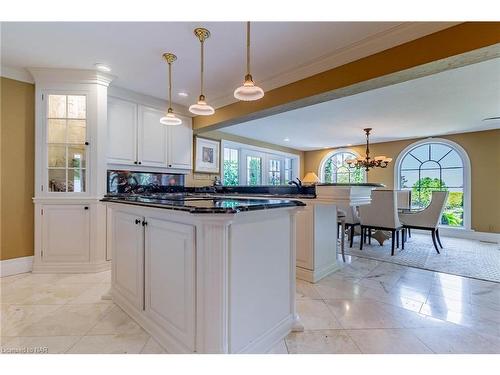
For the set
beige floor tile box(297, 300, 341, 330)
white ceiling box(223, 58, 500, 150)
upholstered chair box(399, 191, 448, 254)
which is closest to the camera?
beige floor tile box(297, 300, 341, 330)

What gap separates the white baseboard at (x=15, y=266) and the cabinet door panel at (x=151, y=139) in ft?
5.83

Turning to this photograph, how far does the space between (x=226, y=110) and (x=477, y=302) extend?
3.63 m

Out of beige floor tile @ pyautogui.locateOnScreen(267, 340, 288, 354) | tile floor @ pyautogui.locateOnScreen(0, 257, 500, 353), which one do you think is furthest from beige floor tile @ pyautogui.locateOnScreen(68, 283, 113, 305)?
beige floor tile @ pyautogui.locateOnScreen(267, 340, 288, 354)

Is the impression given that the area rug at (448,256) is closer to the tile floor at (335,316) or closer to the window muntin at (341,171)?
the tile floor at (335,316)

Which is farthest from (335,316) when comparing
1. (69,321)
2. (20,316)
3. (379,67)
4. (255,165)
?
(255,165)

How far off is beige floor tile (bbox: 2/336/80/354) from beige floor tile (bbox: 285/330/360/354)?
1.39 m

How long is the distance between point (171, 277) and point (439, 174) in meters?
6.74

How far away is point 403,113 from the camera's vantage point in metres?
4.10

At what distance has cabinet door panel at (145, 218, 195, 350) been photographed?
1290 millimetres

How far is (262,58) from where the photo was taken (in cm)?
251

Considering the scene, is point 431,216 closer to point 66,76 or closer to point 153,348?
point 153,348

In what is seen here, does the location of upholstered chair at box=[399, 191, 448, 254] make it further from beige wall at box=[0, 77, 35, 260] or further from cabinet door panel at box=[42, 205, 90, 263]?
beige wall at box=[0, 77, 35, 260]

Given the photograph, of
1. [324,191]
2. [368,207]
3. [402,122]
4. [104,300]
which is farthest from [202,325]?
[402,122]

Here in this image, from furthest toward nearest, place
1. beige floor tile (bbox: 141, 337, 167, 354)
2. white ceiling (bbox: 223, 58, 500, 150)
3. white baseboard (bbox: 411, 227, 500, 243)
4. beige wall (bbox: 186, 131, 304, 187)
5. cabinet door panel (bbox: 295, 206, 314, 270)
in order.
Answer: white baseboard (bbox: 411, 227, 500, 243)
beige wall (bbox: 186, 131, 304, 187)
white ceiling (bbox: 223, 58, 500, 150)
cabinet door panel (bbox: 295, 206, 314, 270)
beige floor tile (bbox: 141, 337, 167, 354)
